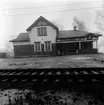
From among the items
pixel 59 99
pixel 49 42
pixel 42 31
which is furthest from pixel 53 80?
pixel 42 31

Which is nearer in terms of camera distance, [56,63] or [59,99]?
[59,99]

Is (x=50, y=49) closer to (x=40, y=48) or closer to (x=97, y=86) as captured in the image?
(x=40, y=48)

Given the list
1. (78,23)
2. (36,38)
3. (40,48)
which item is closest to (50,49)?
(40,48)

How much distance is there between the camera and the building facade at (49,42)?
21219 mm

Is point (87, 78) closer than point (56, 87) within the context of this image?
No

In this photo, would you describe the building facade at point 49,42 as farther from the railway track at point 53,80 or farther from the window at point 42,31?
the railway track at point 53,80

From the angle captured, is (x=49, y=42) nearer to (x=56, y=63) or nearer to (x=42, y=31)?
(x=42, y=31)

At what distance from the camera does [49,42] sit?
72.2ft

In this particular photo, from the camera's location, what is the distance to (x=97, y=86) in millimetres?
2799

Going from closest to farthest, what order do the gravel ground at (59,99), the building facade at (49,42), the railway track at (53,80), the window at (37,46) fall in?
the gravel ground at (59,99), the railway track at (53,80), the building facade at (49,42), the window at (37,46)

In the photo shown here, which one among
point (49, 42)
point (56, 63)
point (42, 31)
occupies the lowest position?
→ point (56, 63)

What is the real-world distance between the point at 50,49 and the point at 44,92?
19610mm

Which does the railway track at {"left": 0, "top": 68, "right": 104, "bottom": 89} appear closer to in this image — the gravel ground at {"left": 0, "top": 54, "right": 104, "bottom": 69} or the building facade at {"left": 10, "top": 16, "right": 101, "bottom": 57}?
the gravel ground at {"left": 0, "top": 54, "right": 104, "bottom": 69}

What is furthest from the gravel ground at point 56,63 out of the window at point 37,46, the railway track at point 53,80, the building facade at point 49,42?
the window at point 37,46
